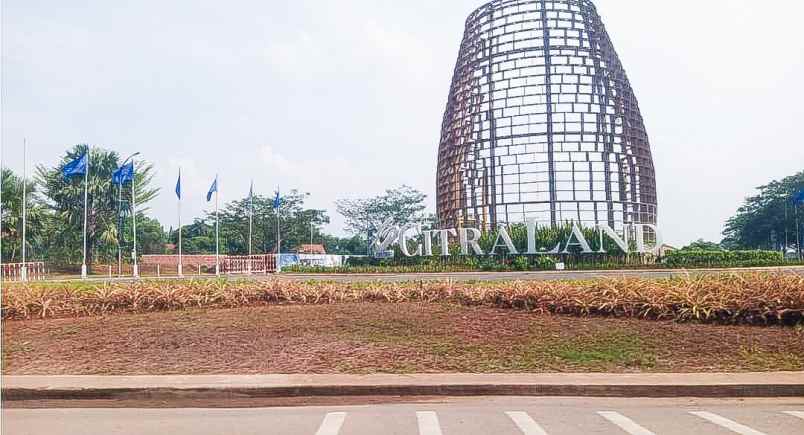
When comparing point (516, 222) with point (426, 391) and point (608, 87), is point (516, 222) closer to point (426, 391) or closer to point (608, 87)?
point (608, 87)

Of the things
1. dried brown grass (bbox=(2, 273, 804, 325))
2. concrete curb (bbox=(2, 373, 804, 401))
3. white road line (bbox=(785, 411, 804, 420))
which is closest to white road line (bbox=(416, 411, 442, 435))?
concrete curb (bbox=(2, 373, 804, 401))

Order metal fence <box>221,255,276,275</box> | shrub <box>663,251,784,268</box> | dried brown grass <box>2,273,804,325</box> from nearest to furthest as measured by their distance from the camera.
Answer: dried brown grass <box>2,273,804,325</box>
shrub <box>663,251,784,268</box>
metal fence <box>221,255,276,275</box>

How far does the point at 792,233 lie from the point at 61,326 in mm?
75804

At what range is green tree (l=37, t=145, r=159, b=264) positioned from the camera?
172ft

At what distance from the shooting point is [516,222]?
125 feet

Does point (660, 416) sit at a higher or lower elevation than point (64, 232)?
lower

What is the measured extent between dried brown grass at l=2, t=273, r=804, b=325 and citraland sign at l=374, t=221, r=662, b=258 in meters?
21.0

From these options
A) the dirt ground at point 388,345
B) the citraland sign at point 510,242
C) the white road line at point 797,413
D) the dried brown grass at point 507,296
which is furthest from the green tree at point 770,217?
the white road line at point 797,413

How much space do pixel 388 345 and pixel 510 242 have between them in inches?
1005

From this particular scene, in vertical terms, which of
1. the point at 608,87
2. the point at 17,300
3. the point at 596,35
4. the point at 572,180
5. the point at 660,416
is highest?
the point at 596,35

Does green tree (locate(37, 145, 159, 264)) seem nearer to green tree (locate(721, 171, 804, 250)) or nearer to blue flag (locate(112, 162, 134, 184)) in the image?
blue flag (locate(112, 162, 134, 184))

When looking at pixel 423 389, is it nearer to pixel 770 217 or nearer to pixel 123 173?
pixel 123 173

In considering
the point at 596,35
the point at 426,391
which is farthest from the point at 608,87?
the point at 426,391

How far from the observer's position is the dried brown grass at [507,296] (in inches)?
433
